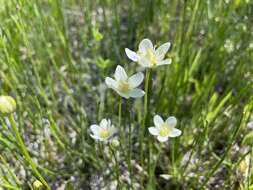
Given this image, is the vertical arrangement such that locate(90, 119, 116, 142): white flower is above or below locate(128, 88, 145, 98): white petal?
below

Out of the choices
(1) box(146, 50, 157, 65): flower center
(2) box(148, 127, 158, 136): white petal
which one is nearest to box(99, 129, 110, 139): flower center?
(2) box(148, 127, 158, 136): white petal

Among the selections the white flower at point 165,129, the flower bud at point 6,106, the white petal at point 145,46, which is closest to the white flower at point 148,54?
the white petal at point 145,46

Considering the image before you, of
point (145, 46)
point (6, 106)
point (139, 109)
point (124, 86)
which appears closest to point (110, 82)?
point (124, 86)

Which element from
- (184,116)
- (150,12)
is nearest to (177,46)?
(150,12)

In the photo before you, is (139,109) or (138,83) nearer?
(138,83)

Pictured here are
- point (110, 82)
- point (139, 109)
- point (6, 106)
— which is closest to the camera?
point (6, 106)

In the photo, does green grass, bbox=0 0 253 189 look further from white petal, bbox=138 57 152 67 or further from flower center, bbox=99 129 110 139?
white petal, bbox=138 57 152 67

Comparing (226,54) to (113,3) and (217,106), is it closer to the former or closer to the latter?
(217,106)

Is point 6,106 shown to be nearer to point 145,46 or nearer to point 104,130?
point 104,130
